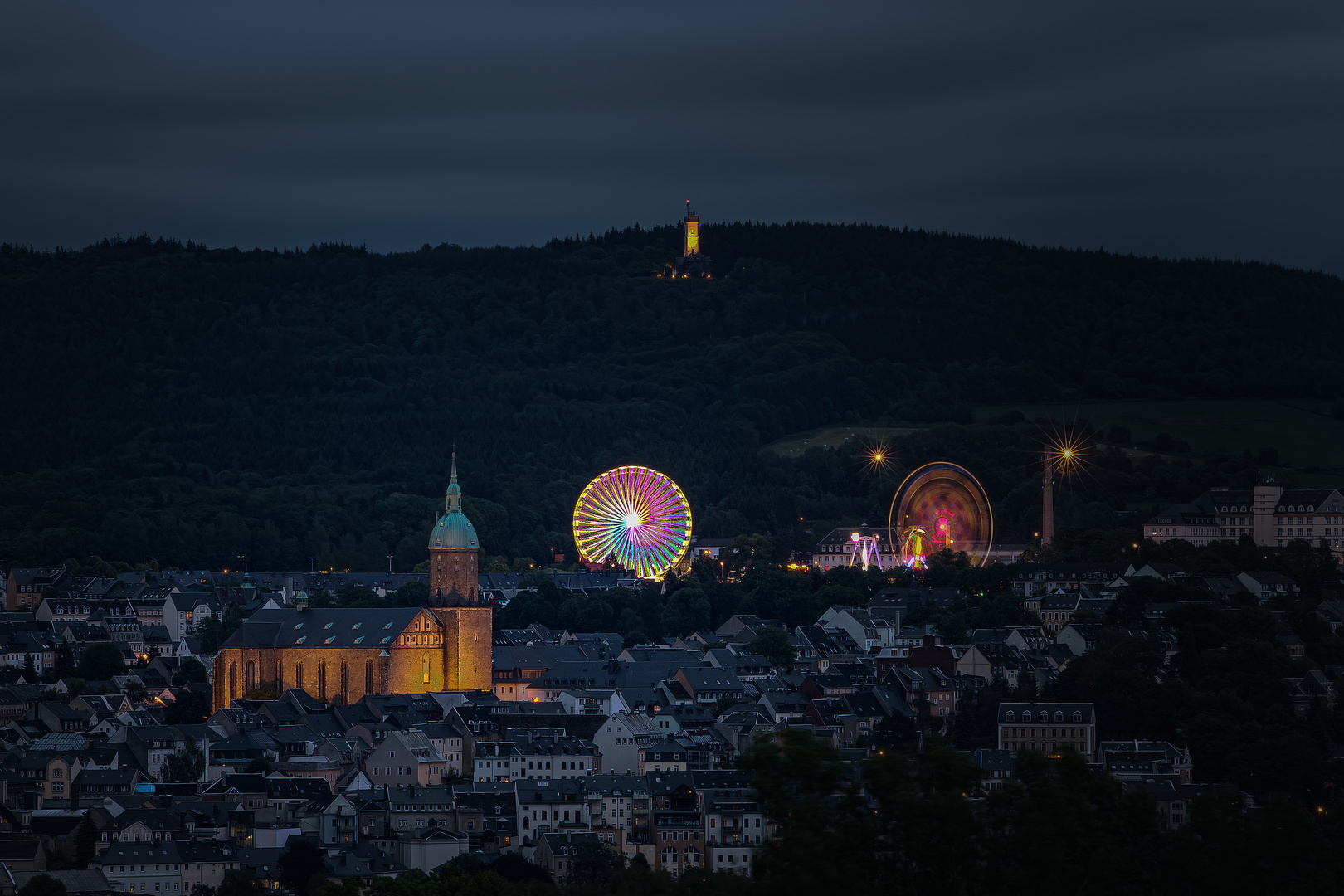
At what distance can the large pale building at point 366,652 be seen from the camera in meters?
133

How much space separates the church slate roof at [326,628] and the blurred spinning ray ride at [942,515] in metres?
44.2

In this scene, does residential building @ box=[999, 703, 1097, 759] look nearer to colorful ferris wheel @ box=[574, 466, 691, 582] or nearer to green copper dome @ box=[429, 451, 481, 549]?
green copper dome @ box=[429, 451, 481, 549]

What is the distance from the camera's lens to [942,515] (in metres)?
167

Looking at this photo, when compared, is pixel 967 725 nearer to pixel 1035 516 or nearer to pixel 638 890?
pixel 638 890

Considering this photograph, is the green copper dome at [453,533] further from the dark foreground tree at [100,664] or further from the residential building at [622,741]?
the residential building at [622,741]

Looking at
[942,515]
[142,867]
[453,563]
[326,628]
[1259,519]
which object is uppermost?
[942,515]

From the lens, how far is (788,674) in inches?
5433

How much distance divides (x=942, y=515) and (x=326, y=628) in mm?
49269

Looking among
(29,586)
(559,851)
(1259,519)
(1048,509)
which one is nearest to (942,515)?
(1048,509)

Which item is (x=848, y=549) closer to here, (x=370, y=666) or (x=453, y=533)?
(x=453, y=533)

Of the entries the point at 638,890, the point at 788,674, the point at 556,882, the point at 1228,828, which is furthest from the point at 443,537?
the point at 1228,828

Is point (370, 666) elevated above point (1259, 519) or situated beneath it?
situated beneath

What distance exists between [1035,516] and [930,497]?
48.6ft

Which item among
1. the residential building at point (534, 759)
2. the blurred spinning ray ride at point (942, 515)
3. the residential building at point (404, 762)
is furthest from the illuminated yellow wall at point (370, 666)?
the blurred spinning ray ride at point (942, 515)
